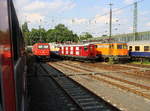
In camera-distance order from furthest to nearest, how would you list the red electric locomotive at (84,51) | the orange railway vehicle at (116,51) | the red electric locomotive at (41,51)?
the red electric locomotive at (41,51)
the red electric locomotive at (84,51)
the orange railway vehicle at (116,51)

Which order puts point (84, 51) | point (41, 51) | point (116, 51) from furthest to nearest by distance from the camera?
point (41, 51)
point (84, 51)
point (116, 51)

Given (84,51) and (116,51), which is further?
(84,51)

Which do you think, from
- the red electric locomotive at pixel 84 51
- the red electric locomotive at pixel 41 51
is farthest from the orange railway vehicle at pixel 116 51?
the red electric locomotive at pixel 41 51

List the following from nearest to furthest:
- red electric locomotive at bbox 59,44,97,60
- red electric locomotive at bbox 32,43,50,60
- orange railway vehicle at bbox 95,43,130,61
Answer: orange railway vehicle at bbox 95,43,130,61 < red electric locomotive at bbox 59,44,97,60 < red electric locomotive at bbox 32,43,50,60

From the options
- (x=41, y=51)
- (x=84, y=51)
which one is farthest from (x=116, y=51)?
(x=41, y=51)

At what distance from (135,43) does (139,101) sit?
22.8m

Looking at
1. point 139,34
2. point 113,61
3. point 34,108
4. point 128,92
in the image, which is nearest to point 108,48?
point 113,61

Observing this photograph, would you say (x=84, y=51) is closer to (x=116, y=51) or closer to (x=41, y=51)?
(x=116, y=51)

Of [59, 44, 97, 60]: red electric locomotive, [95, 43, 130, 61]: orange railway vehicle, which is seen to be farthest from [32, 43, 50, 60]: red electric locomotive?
[95, 43, 130, 61]: orange railway vehicle

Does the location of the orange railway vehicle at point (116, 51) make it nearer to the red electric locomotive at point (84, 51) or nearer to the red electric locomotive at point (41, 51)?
the red electric locomotive at point (84, 51)

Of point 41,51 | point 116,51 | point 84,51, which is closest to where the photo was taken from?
point 116,51

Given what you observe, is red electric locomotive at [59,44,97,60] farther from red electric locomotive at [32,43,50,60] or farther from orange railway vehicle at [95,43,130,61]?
red electric locomotive at [32,43,50,60]

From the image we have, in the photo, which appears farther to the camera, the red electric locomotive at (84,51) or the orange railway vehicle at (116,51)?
the red electric locomotive at (84,51)

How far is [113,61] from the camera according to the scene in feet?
90.6
